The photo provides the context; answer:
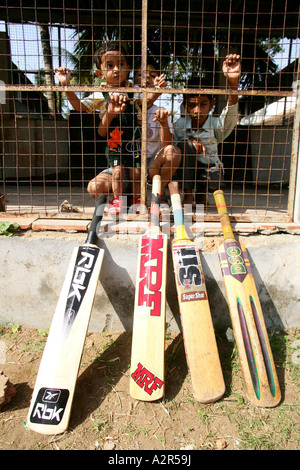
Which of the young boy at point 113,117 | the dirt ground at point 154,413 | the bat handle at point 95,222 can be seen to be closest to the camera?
the dirt ground at point 154,413

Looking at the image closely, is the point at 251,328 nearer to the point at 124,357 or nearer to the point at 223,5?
the point at 124,357

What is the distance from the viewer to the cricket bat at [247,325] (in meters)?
2.14

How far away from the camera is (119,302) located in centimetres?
276

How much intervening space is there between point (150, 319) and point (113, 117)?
1823mm

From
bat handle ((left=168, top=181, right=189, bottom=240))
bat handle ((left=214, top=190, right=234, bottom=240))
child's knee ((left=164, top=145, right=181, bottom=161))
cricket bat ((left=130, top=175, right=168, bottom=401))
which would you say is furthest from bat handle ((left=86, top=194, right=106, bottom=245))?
bat handle ((left=214, top=190, right=234, bottom=240))

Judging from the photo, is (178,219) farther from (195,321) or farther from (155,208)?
(195,321)

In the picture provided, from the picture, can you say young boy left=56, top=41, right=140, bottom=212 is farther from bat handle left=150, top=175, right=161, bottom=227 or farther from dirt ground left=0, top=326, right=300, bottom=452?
dirt ground left=0, top=326, right=300, bottom=452

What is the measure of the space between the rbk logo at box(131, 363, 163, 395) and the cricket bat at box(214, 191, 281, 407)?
1.89ft

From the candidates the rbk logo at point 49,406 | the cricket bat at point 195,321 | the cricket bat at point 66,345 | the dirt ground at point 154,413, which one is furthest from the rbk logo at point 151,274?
the rbk logo at point 49,406

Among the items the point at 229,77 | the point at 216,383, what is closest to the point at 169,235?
the point at 216,383

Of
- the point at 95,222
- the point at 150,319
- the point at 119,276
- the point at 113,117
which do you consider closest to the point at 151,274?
the point at 150,319

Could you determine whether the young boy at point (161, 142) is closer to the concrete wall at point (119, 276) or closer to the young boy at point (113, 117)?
the young boy at point (113, 117)

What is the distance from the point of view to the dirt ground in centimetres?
187

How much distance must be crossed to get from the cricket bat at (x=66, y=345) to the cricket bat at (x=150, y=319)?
338mm
